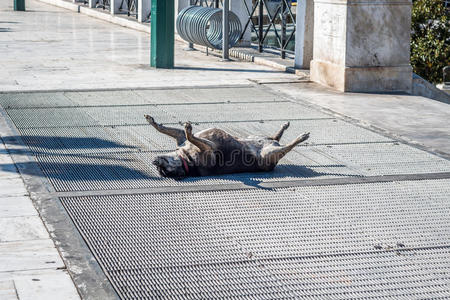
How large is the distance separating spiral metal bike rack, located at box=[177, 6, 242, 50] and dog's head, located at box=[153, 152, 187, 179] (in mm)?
9514

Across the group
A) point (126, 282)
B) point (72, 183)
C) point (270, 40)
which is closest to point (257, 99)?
point (72, 183)

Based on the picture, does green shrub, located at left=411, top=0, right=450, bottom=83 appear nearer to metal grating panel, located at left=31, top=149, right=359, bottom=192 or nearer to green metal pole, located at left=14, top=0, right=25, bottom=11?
metal grating panel, located at left=31, top=149, right=359, bottom=192

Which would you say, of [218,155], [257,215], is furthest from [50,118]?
[257,215]

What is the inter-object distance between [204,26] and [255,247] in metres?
11.3

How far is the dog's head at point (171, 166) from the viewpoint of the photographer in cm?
725

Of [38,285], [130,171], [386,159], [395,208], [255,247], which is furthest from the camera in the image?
[386,159]

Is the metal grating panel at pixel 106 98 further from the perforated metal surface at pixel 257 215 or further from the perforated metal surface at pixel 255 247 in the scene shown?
the perforated metal surface at pixel 255 247

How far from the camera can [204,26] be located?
54.4ft

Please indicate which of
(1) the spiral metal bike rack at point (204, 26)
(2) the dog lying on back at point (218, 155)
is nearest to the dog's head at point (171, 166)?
(2) the dog lying on back at point (218, 155)

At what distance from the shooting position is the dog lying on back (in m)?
7.31

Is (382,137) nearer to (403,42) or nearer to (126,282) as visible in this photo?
(403,42)

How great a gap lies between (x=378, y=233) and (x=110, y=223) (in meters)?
1.98

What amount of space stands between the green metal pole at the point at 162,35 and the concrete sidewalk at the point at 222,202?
2534 mm

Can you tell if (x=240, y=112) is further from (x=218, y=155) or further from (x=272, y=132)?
(x=218, y=155)
